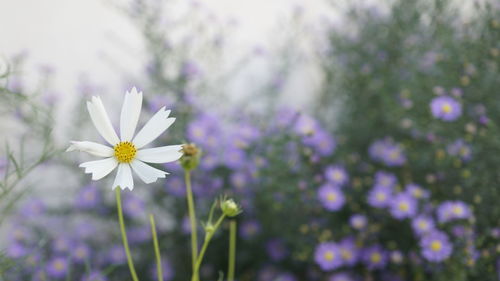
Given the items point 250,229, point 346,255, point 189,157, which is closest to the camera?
point 189,157

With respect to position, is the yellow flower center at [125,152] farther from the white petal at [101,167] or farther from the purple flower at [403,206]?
the purple flower at [403,206]

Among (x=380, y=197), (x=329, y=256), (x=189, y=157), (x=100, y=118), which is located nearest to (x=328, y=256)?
(x=329, y=256)

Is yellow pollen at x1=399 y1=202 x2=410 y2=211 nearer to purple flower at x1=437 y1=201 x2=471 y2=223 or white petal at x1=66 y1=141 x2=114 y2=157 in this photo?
purple flower at x1=437 y1=201 x2=471 y2=223

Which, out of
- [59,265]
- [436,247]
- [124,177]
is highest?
[59,265]

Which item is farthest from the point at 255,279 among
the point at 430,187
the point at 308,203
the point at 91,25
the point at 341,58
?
the point at 91,25

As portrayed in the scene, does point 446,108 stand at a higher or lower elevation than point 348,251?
higher

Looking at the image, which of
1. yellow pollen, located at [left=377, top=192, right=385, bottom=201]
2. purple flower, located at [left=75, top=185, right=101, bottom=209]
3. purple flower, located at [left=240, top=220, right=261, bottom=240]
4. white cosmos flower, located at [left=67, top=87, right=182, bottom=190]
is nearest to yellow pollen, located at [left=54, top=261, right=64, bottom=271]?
purple flower, located at [left=75, top=185, right=101, bottom=209]

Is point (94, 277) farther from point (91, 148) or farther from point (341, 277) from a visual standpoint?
point (91, 148)
